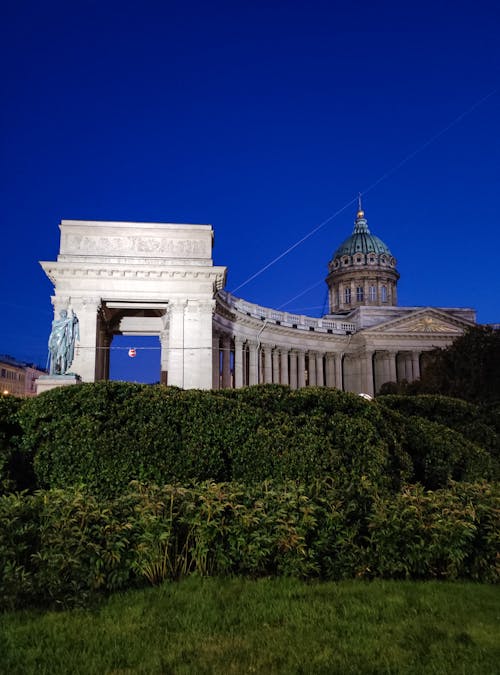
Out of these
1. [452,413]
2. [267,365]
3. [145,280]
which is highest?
[145,280]

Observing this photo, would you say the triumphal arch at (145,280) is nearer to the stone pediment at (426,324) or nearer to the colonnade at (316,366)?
the colonnade at (316,366)

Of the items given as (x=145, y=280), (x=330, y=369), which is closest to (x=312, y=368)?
(x=330, y=369)

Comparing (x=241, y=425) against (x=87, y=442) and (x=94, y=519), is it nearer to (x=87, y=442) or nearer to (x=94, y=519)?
(x=87, y=442)

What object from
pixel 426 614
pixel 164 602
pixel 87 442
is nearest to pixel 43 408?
pixel 87 442

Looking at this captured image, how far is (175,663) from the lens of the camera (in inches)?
183

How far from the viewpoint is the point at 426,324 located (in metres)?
68.0

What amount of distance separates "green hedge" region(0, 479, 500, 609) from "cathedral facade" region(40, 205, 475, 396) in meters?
19.4

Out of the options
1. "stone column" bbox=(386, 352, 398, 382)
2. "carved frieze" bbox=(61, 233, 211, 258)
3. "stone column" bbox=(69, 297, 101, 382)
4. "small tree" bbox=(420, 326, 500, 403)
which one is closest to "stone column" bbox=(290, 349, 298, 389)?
"stone column" bbox=(386, 352, 398, 382)

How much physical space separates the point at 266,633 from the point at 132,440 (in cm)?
432

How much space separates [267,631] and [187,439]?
4.07 metres

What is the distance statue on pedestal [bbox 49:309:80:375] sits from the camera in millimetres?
24688

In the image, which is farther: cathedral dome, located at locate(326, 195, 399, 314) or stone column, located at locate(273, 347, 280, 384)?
cathedral dome, located at locate(326, 195, 399, 314)

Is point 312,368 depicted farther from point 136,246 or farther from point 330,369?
point 136,246

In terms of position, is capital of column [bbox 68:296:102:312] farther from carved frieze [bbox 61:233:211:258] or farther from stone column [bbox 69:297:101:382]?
carved frieze [bbox 61:233:211:258]
